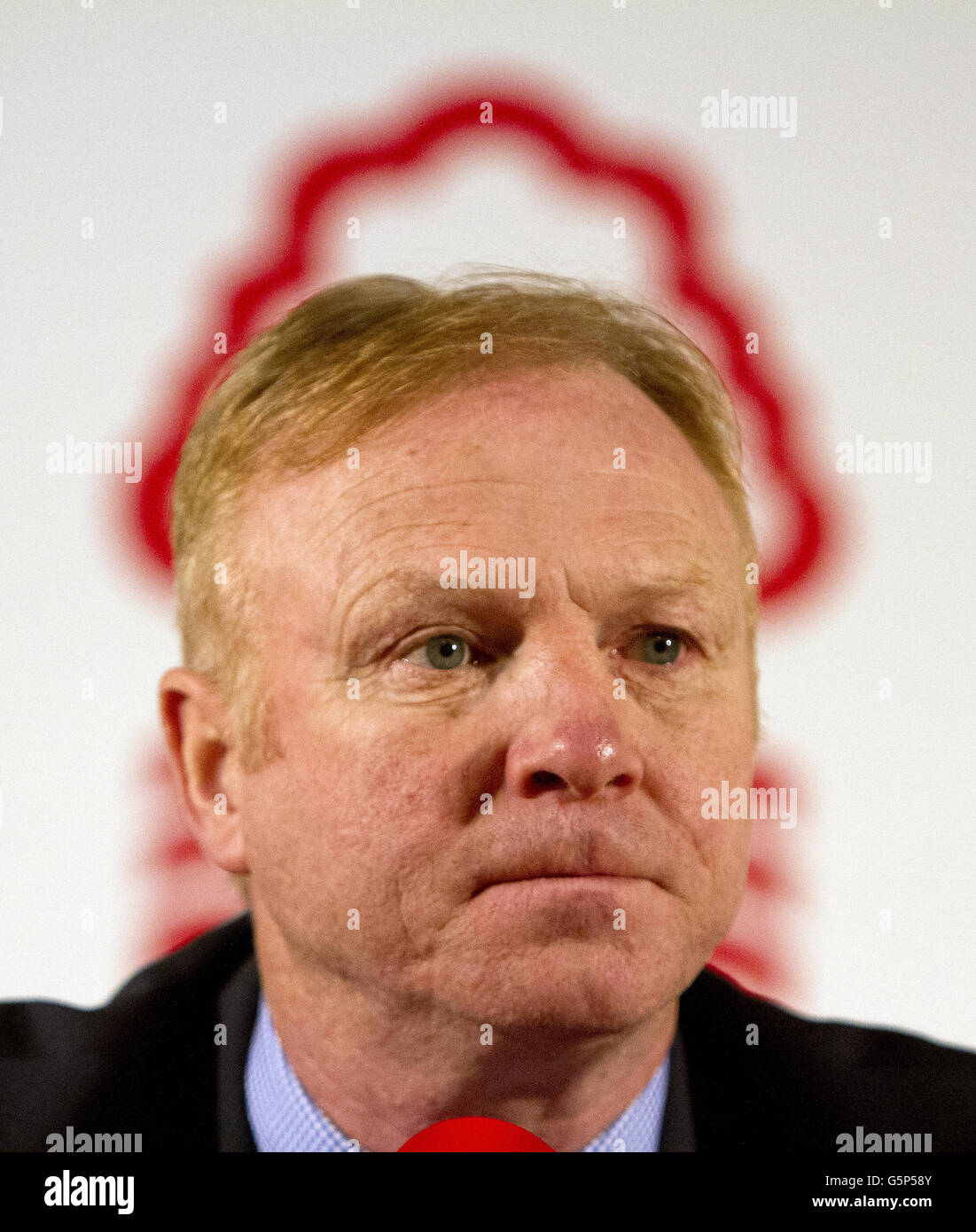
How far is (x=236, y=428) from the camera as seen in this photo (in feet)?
5.49

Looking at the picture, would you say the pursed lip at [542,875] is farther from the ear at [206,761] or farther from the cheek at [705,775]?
the ear at [206,761]

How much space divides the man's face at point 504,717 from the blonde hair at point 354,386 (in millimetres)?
39

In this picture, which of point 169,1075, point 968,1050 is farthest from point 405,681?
point 968,1050

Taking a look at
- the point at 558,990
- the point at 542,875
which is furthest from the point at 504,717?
the point at 558,990

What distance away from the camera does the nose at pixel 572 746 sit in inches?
55.7

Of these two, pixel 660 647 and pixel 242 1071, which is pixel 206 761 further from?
pixel 660 647

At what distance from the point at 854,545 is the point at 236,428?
2.98 feet

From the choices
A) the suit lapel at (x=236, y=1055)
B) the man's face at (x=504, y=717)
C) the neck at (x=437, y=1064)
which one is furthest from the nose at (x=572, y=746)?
the suit lapel at (x=236, y=1055)

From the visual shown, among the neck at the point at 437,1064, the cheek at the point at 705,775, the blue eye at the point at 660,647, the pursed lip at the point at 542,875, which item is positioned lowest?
the neck at the point at 437,1064

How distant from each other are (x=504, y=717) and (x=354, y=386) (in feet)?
1.40

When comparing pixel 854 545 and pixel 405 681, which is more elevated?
pixel 854 545

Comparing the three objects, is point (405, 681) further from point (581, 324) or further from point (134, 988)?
point (134, 988)

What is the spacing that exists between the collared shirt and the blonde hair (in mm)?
391

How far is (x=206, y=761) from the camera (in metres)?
1.72
